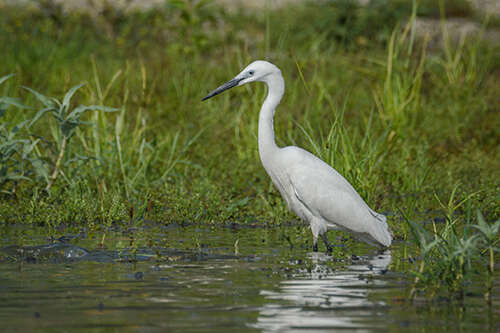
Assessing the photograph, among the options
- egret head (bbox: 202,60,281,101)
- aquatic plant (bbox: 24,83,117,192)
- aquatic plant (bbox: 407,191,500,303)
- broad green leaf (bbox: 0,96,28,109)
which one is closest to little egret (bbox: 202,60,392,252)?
egret head (bbox: 202,60,281,101)

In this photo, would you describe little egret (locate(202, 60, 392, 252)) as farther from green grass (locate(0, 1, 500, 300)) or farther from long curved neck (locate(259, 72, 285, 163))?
green grass (locate(0, 1, 500, 300))

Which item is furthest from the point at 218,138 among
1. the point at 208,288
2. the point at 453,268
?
the point at 453,268

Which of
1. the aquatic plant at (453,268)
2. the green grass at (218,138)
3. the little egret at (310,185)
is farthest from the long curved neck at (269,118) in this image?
the aquatic plant at (453,268)

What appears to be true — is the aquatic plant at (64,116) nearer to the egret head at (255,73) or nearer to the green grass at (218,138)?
the green grass at (218,138)

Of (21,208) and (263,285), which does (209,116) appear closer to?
(21,208)

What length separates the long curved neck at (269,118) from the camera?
669cm

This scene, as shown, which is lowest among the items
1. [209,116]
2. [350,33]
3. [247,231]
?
[247,231]

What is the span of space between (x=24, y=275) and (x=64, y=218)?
217cm

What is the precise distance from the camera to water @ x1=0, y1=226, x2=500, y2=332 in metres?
4.05

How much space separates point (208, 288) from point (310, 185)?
6.53 feet

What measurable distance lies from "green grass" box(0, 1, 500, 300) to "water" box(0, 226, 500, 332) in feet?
2.48

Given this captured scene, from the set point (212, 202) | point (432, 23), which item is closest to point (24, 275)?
point (212, 202)

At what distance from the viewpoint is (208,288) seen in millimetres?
4879

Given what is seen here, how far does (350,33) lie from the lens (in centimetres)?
1662
